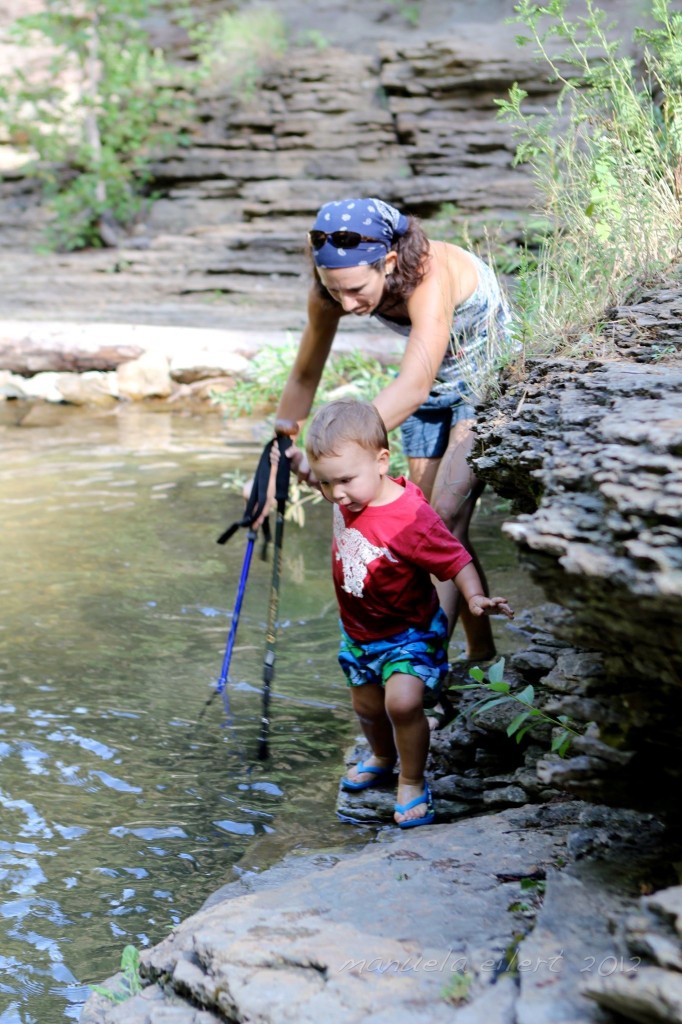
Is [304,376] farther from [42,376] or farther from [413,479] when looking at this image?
[42,376]

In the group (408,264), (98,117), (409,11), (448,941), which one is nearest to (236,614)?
(408,264)

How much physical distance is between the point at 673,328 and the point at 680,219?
753 mm

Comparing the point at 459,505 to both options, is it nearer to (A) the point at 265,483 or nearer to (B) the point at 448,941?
(A) the point at 265,483

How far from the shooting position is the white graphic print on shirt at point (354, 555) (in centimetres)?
337

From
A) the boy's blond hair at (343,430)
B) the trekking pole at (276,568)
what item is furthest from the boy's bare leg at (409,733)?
the trekking pole at (276,568)

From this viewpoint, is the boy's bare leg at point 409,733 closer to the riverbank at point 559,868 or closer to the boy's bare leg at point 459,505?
the riverbank at point 559,868

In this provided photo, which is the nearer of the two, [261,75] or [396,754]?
[396,754]

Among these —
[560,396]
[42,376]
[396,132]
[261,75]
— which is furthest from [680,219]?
[261,75]

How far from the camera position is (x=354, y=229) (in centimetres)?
361

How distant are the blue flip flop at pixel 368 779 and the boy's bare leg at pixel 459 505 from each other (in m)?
0.57

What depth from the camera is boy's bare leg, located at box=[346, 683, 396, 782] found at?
11.6ft

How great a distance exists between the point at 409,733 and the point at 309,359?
1607 mm

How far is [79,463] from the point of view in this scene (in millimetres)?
9094

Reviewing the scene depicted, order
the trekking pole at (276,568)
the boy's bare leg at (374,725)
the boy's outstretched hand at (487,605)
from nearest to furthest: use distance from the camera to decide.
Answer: the boy's outstretched hand at (487,605) < the boy's bare leg at (374,725) < the trekking pole at (276,568)
